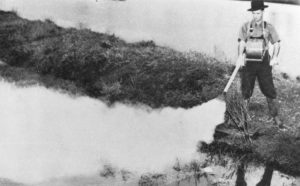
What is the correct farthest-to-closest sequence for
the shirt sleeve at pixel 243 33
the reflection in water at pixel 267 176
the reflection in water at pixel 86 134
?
the reflection in water at pixel 86 134 → the shirt sleeve at pixel 243 33 → the reflection in water at pixel 267 176

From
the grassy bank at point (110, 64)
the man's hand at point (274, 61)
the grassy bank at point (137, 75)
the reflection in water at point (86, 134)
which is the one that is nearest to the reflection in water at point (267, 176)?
the grassy bank at point (137, 75)

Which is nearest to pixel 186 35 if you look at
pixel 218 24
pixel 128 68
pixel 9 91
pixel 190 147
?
pixel 218 24

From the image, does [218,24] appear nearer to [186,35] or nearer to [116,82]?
[186,35]

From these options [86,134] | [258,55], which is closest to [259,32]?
[258,55]

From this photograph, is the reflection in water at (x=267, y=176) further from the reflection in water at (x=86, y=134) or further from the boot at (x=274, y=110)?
the reflection in water at (x=86, y=134)

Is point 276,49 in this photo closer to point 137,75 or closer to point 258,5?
point 258,5

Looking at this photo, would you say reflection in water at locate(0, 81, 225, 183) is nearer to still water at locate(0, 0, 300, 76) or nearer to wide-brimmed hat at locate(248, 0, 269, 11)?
still water at locate(0, 0, 300, 76)

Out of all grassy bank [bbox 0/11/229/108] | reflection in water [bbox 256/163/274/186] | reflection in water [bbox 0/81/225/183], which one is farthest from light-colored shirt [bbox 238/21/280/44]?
reflection in water [bbox 256/163/274/186]
